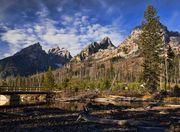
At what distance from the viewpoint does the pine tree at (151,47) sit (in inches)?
2564

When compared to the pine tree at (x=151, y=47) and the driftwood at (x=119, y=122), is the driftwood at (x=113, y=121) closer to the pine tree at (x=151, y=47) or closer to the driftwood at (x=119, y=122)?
the driftwood at (x=119, y=122)

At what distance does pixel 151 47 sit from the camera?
67.5 meters

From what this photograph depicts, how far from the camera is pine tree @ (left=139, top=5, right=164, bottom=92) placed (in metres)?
65.1

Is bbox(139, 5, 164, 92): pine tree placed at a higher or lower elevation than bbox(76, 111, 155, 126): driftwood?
higher

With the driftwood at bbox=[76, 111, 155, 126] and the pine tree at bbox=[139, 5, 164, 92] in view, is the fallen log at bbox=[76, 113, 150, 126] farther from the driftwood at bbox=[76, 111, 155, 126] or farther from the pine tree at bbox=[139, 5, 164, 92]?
the pine tree at bbox=[139, 5, 164, 92]

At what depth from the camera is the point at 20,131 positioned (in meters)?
20.0

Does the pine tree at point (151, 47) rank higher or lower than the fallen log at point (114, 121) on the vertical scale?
higher

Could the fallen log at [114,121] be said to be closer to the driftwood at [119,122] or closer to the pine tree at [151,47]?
the driftwood at [119,122]

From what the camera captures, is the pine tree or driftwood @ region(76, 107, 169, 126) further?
the pine tree

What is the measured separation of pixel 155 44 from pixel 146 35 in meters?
3.39

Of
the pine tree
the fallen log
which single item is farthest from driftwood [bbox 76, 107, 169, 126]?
the pine tree

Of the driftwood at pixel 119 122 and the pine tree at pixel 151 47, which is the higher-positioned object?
the pine tree at pixel 151 47

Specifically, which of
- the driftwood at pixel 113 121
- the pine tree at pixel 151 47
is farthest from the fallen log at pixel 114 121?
the pine tree at pixel 151 47

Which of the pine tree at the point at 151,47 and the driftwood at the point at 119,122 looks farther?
the pine tree at the point at 151,47
